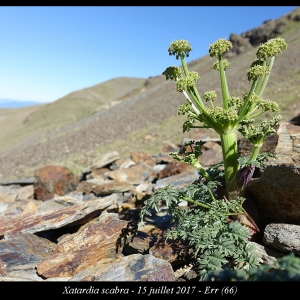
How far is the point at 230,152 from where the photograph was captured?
161 inches

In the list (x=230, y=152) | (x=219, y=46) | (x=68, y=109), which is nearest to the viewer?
(x=219, y=46)

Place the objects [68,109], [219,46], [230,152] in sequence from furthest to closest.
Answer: [68,109], [230,152], [219,46]

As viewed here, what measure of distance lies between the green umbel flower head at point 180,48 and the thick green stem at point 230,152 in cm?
122

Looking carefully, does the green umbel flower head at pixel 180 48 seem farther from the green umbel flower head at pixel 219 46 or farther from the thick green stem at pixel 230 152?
the thick green stem at pixel 230 152

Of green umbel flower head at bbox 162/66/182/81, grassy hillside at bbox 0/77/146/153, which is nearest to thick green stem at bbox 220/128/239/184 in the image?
green umbel flower head at bbox 162/66/182/81

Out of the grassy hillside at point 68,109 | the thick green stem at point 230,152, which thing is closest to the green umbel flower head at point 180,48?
the thick green stem at point 230,152

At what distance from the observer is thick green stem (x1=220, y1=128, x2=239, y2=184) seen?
4.03m

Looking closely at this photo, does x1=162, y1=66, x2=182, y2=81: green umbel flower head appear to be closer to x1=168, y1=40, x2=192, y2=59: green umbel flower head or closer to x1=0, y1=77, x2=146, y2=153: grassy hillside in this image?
x1=168, y1=40, x2=192, y2=59: green umbel flower head

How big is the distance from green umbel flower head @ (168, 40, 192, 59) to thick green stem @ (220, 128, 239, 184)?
4.01ft

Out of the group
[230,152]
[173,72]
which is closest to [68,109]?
[173,72]


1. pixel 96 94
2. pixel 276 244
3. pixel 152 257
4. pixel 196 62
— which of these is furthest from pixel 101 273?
pixel 96 94

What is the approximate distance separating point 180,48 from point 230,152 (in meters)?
1.55

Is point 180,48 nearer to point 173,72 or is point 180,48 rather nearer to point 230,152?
point 173,72

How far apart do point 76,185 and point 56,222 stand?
16.6 feet
